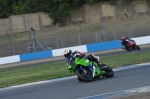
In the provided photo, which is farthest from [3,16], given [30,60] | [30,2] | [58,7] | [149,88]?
[149,88]

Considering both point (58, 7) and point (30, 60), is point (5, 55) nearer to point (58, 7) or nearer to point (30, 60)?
point (30, 60)

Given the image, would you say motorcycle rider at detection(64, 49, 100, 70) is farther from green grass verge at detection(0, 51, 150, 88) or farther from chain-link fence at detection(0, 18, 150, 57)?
chain-link fence at detection(0, 18, 150, 57)

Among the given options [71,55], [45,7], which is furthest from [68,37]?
[71,55]

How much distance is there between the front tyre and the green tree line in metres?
34.6

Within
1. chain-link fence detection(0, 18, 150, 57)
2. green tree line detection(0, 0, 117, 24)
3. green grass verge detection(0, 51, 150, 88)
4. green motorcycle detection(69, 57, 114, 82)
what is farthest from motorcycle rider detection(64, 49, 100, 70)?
green tree line detection(0, 0, 117, 24)

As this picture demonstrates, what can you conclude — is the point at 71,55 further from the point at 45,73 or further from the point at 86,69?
the point at 45,73

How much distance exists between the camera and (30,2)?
172 ft

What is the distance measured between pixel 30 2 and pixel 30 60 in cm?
1802

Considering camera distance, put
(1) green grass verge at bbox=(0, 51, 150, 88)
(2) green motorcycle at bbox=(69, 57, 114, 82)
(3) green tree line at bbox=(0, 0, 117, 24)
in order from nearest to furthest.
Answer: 1. (2) green motorcycle at bbox=(69, 57, 114, 82)
2. (1) green grass verge at bbox=(0, 51, 150, 88)
3. (3) green tree line at bbox=(0, 0, 117, 24)

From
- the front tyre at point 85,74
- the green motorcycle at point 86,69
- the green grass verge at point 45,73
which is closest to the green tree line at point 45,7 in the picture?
the green grass verge at point 45,73

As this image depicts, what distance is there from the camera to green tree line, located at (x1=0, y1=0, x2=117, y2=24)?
4953 centimetres

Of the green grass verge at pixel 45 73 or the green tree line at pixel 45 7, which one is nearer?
the green grass verge at pixel 45 73

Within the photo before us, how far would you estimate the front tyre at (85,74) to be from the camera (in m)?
14.1

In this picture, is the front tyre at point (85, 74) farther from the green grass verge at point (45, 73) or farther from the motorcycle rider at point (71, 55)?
the green grass verge at point (45, 73)
